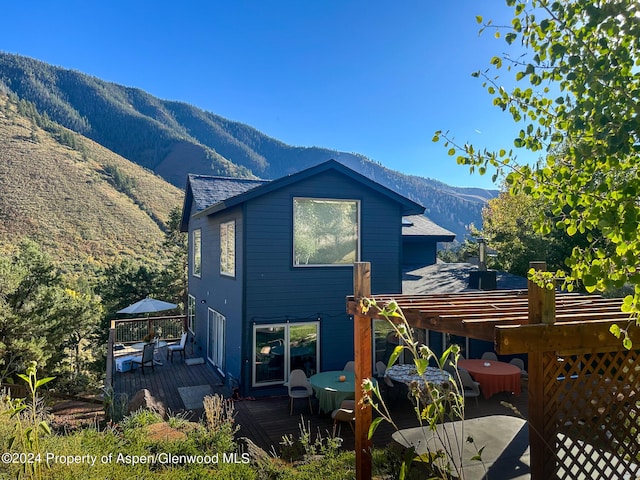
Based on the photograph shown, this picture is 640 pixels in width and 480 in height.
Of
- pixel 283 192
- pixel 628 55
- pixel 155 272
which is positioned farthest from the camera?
pixel 155 272

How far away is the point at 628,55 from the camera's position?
6.31 feet

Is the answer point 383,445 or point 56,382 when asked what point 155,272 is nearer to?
point 56,382

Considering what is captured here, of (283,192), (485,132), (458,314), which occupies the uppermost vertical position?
(283,192)

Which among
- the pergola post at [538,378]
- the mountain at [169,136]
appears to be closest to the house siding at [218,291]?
the pergola post at [538,378]

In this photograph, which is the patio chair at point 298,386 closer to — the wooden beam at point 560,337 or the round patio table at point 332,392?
the round patio table at point 332,392

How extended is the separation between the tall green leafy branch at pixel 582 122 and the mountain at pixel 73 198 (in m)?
40.1

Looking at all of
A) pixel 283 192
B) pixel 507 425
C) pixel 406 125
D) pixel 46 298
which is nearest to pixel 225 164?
pixel 406 125

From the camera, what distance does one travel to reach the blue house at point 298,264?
9.57m

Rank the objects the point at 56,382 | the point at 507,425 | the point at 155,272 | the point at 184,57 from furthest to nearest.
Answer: the point at 184,57 → the point at 155,272 → the point at 56,382 → the point at 507,425

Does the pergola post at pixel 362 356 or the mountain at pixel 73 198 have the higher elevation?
the mountain at pixel 73 198

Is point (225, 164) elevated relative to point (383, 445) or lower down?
elevated

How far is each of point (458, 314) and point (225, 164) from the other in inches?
3257

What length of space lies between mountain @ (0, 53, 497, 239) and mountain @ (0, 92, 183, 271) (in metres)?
14.1

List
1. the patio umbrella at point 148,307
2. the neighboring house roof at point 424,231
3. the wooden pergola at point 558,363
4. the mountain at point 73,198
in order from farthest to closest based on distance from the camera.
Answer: the mountain at point 73,198, the neighboring house roof at point 424,231, the patio umbrella at point 148,307, the wooden pergola at point 558,363
